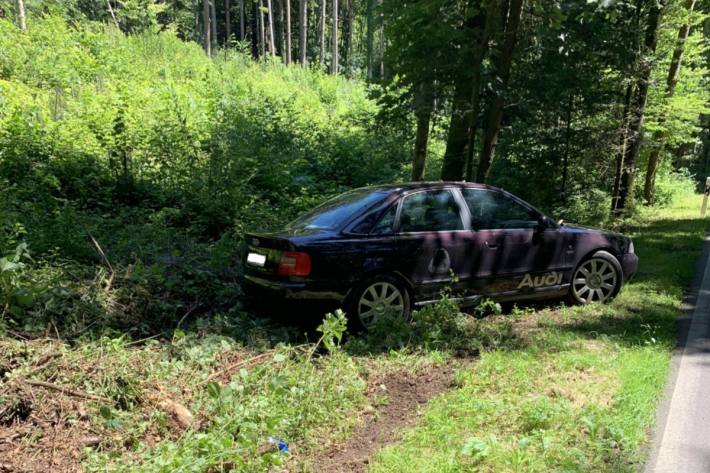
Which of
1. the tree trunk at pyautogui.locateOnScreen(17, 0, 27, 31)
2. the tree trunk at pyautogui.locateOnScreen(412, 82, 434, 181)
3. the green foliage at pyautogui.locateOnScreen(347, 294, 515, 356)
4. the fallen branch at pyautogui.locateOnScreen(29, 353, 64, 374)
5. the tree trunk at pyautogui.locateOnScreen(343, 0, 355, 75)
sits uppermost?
the tree trunk at pyautogui.locateOnScreen(343, 0, 355, 75)

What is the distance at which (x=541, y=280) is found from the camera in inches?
270

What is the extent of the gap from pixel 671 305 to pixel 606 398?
349 cm

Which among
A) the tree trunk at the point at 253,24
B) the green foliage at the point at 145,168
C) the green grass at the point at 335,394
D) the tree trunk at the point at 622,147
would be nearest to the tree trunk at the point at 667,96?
the tree trunk at the point at 622,147

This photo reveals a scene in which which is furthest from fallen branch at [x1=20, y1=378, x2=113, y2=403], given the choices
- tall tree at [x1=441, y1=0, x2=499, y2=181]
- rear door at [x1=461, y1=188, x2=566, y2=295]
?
tall tree at [x1=441, y1=0, x2=499, y2=181]

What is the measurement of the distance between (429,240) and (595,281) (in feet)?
8.95

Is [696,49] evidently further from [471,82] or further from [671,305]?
[671,305]

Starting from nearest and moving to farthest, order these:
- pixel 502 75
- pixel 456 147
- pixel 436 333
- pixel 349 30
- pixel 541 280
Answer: pixel 436 333 → pixel 541 280 → pixel 502 75 → pixel 456 147 → pixel 349 30

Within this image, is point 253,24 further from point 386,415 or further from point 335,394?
point 386,415

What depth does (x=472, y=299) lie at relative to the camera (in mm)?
6355

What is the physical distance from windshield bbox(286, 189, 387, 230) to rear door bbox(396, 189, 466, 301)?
0.43m

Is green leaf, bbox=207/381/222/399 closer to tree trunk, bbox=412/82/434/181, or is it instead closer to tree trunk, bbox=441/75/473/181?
tree trunk, bbox=412/82/434/181

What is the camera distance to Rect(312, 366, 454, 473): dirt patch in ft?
12.0

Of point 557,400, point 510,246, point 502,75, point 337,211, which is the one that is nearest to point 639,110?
point 502,75

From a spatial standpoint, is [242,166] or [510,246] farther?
[242,166]
